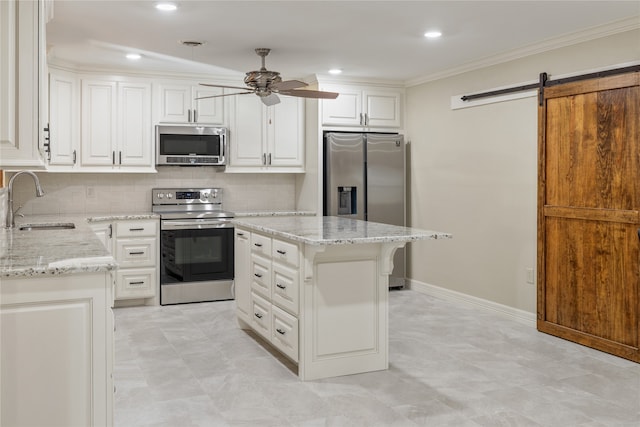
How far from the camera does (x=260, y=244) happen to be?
4137mm

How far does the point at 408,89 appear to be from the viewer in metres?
6.45

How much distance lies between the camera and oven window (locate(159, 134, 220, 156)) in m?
5.83

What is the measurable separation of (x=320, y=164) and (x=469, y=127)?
5.00ft

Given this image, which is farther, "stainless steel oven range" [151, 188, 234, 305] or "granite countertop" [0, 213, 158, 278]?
"stainless steel oven range" [151, 188, 234, 305]

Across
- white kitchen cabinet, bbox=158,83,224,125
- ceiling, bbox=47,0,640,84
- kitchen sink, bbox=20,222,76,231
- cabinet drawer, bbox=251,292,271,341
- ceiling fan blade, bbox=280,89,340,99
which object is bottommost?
cabinet drawer, bbox=251,292,271,341

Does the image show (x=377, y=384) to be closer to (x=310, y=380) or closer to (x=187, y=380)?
(x=310, y=380)

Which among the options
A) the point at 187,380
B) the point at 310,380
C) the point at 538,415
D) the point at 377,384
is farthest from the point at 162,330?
the point at 538,415

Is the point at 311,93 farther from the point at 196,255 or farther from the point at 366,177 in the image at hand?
the point at 196,255

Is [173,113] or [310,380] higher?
[173,113]

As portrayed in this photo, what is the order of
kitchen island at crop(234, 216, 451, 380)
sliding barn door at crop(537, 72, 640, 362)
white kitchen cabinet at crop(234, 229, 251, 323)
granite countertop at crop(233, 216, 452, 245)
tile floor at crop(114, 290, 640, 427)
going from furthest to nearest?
white kitchen cabinet at crop(234, 229, 251, 323) < sliding barn door at crop(537, 72, 640, 362) < kitchen island at crop(234, 216, 451, 380) < granite countertop at crop(233, 216, 452, 245) < tile floor at crop(114, 290, 640, 427)

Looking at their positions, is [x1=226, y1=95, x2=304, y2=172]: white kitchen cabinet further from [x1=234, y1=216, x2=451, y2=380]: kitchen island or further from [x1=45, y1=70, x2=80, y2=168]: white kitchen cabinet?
[x1=234, y1=216, x2=451, y2=380]: kitchen island

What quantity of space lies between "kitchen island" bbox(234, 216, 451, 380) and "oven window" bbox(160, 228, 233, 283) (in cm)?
200

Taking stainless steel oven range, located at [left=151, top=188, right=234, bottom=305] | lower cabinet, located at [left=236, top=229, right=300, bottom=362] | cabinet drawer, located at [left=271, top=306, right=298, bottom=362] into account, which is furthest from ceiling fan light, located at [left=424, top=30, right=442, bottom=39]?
stainless steel oven range, located at [left=151, top=188, right=234, bottom=305]

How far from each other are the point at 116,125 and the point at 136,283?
1.51 metres
